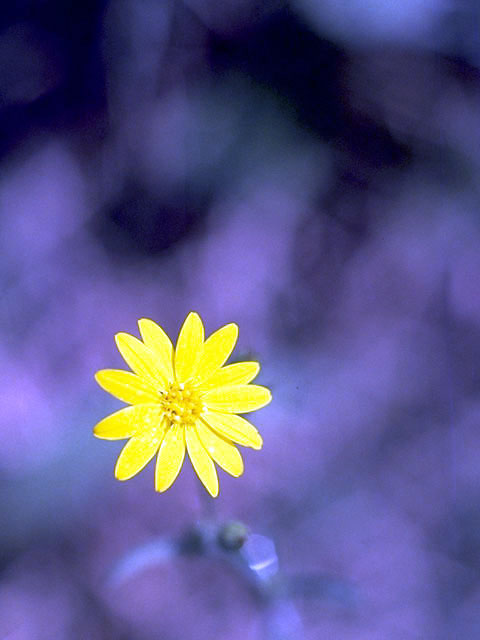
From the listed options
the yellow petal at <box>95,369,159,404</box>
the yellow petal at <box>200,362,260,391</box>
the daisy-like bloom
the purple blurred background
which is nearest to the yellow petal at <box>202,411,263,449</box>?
the daisy-like bloom

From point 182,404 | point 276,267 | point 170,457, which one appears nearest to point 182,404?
point 182,404

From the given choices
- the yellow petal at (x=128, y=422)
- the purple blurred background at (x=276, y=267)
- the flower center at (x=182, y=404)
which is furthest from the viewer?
the purple blurred background at (x=276, y=267)

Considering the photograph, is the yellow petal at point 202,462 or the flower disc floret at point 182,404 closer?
the yellow petal at point 202,462

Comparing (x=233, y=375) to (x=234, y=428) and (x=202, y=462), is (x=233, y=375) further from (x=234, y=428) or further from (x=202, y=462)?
(x=202, y=462)

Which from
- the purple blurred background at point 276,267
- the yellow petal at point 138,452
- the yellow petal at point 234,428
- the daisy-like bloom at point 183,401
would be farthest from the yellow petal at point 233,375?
the purple blurred background at point 276,267

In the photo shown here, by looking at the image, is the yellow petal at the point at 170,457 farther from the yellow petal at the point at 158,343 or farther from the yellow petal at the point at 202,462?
the yellow petal at the point at 158,343

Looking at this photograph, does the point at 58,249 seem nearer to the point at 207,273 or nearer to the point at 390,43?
the point at 207,273
